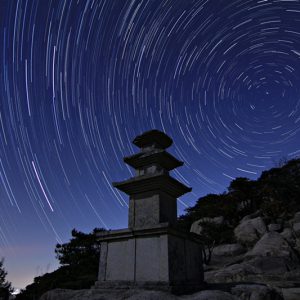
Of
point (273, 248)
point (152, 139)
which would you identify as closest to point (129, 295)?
point (152, 139)

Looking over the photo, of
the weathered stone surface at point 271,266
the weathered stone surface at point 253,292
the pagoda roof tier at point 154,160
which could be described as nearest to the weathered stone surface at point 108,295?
the weathered stone surface at point 253,292

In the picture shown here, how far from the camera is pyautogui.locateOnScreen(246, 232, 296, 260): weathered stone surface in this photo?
2156 cm

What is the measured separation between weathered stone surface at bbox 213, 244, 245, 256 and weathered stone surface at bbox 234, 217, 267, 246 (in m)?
1.59

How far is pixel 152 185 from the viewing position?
7891 mm

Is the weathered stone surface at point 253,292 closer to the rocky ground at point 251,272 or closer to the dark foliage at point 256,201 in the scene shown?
the rocky ground at point 251,272

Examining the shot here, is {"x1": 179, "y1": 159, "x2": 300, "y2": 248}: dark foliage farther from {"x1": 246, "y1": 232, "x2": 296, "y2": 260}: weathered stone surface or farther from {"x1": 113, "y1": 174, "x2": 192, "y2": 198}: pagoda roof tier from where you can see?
{"x1": 113, "y1": 174, "x2": 192, "y2": 198}: pagoda roof tier

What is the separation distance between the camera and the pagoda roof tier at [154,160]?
8.70 meters

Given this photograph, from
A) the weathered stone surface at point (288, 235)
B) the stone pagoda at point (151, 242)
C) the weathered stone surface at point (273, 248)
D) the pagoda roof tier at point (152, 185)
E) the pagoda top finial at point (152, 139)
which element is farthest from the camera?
the weathered stone surface at point (288, 235)

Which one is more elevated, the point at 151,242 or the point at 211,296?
the point at 151,242

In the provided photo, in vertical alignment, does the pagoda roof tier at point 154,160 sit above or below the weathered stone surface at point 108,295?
above

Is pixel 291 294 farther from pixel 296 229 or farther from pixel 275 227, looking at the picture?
pixel 275 227

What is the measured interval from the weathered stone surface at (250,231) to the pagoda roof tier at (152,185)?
2651 cm

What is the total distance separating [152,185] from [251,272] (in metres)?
11.4

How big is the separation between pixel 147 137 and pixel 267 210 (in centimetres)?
3276
